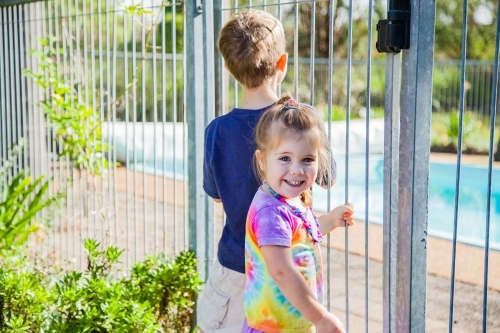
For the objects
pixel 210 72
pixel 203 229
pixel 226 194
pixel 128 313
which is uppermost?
pixel 210 72

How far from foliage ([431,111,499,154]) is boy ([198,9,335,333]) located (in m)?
12.2

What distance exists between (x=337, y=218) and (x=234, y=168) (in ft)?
1.48

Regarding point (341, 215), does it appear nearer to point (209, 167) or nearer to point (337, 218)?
point (337, 218)

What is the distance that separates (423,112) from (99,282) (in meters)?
1.90

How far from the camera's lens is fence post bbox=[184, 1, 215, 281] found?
A: 3.69m

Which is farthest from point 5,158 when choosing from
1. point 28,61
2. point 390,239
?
point 390,239

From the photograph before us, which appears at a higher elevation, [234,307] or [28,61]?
[28,61]

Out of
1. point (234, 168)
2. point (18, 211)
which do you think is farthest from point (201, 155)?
point (18, 211)

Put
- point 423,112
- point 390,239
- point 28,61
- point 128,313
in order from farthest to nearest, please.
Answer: point 28,61 < point 128,313 < point 390,239 < point 423,112

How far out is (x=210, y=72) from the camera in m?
3.71

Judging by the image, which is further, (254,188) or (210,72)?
(210,72)

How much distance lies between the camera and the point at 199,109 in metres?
3.71

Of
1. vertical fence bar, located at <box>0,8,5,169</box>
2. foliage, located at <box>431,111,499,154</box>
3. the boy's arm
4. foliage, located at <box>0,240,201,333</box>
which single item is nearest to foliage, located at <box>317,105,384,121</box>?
foliage, located at <box>431,111,499,154</box>

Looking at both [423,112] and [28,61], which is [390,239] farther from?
[28,61]
